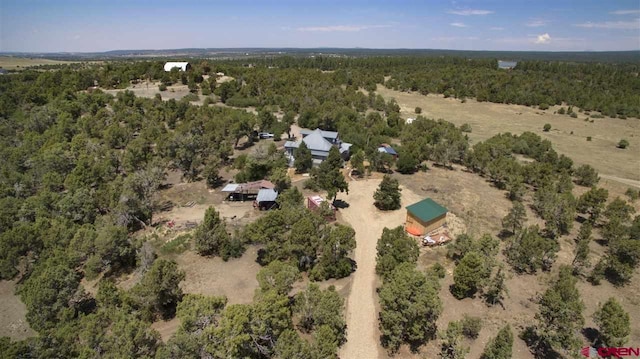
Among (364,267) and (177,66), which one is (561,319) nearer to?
(364,267)

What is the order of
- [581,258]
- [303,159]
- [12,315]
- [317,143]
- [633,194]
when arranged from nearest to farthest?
[12,315]
[581,258]
[633,194]
[303,159]
[317,143]

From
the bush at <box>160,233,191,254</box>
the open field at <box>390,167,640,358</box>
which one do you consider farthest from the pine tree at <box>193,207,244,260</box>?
the open field at <box>390,167,640,358</box>

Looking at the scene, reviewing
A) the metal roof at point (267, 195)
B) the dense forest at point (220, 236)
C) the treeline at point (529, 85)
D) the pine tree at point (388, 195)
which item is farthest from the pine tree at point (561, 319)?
the treeline at point (529, 85)

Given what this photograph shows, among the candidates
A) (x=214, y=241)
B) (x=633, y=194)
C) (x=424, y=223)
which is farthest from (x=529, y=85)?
(x=214, y=241)

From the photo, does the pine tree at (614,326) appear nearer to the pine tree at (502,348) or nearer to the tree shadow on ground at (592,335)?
the tree shadow on ground at (592,335)

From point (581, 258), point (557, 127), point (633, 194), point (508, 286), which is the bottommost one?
point (508, 286)

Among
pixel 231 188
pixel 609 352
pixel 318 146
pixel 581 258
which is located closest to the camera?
pixel 609 352

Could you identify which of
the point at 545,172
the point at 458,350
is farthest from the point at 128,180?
the point at 545,172
